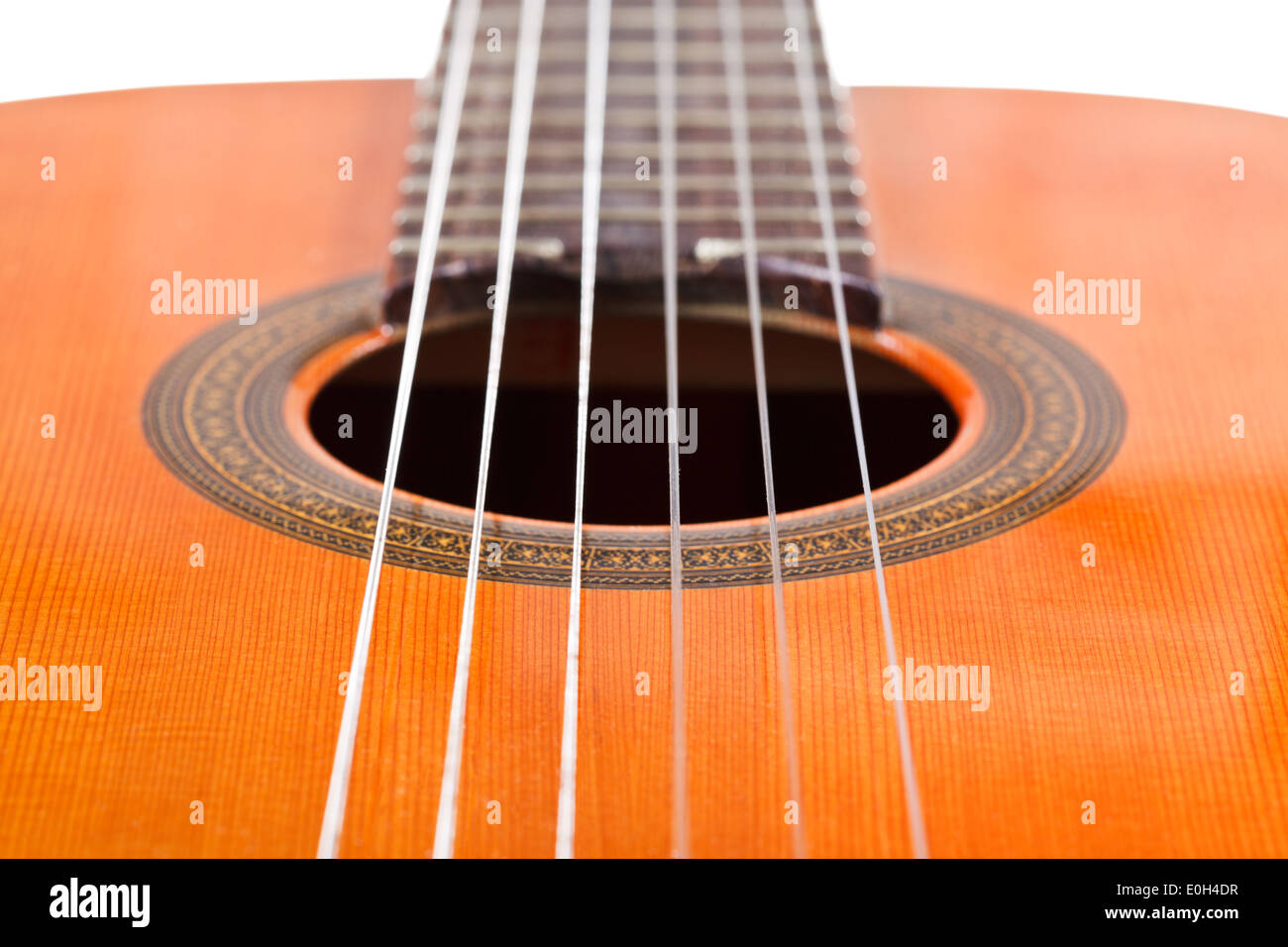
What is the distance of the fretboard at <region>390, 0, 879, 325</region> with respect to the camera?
1.39 meters

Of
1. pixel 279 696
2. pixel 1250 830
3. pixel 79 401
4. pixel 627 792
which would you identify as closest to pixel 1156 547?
pixel 1250 830

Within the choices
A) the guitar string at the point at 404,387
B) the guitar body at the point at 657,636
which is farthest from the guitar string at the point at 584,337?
the guitar string at the point at 404,387

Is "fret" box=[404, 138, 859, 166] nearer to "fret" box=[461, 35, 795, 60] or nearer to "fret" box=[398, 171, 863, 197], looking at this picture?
"fret" box=[398, 171, 863, 197]

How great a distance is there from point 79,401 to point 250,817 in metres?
0.55

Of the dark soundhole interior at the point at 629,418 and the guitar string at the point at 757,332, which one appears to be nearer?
the guitar string at the point at 757,332

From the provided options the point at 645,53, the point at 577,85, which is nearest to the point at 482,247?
the point at 577,85

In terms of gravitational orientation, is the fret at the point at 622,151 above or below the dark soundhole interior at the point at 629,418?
above

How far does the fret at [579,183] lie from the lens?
1.50 metres

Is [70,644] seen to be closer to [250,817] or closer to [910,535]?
[250,817]

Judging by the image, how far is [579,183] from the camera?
59.1 inches

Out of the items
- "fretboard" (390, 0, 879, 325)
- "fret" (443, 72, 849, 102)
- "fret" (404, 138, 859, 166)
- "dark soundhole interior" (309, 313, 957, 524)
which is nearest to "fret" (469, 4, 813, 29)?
"fretboard" (390, 0, 879, 325)

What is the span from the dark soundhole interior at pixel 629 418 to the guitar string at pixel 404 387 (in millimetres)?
49

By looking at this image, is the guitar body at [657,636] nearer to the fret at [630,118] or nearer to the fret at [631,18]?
the fret at [630,118]
